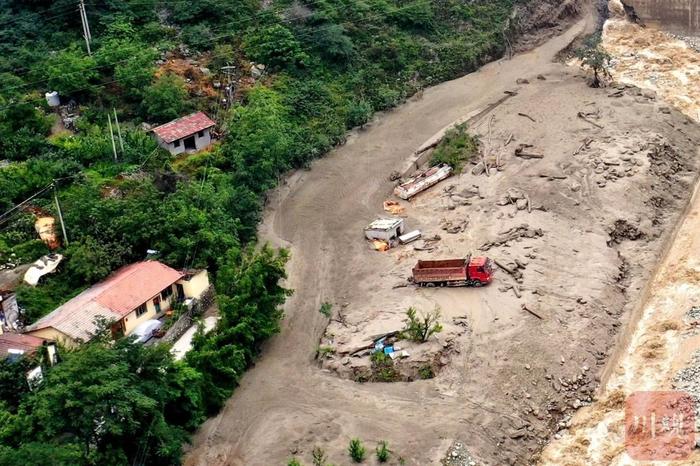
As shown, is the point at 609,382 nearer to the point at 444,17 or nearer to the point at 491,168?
the point at 491,168

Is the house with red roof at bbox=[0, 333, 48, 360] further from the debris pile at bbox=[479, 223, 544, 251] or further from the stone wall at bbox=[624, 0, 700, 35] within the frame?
the stone wall at bbox=[624, 0, 700, 35]

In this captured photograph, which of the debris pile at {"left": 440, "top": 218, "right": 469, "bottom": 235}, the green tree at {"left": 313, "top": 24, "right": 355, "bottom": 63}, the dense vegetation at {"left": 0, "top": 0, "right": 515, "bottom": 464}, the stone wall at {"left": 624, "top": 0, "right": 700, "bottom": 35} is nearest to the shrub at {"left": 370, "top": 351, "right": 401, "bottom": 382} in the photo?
the dense vegetation at {"left": 0, "top": 0, "right": 515, "bottom": 464}

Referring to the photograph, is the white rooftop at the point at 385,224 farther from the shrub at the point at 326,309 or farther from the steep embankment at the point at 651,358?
the steep embankment at the point at 651,358

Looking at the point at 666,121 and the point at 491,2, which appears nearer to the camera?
the point at 666,121

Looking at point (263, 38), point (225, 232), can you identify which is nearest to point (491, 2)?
point (263, 38)

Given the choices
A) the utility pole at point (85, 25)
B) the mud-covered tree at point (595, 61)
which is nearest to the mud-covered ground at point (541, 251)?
the mud-covered tree at point (595, 61)

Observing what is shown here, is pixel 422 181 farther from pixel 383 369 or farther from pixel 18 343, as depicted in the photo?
pixel 18 343

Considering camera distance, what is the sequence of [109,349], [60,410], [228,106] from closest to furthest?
[60,410] → [109,349] → [228,106]
